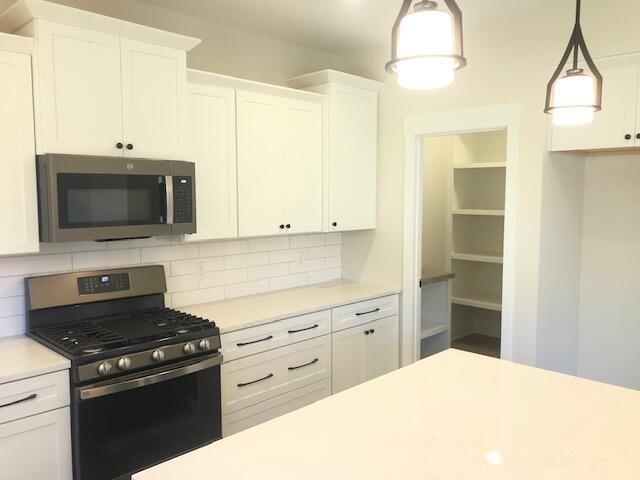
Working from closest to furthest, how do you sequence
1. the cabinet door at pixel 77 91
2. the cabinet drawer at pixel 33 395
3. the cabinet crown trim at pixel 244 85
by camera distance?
the cabinet drawer at pixel 33 395 < the cabinet door at pixel 77 91 < the cabinet crown trim at pixel 244 85

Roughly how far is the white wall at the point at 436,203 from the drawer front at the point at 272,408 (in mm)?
2094

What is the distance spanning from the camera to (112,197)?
260cm

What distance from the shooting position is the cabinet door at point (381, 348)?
3.76 meters

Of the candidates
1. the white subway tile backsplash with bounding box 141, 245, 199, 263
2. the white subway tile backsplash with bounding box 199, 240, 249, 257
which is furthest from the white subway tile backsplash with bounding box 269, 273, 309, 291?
the white subway tile backsplash with bounding box 141, 245, 199, 263

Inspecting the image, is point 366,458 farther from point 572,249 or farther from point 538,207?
point 572,249

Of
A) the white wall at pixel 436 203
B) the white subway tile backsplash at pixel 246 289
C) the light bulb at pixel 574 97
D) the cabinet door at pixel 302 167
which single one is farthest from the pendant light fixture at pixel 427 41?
the white wall at pixel 436 203

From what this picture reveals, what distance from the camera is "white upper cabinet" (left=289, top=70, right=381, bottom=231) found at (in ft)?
12.2

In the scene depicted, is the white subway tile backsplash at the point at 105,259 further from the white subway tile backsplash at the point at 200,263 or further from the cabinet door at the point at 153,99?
the cabinet door at the point at 153,99

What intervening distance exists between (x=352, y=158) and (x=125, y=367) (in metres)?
2.20

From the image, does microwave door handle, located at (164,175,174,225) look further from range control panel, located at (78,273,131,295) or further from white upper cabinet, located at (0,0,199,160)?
range control panel, located at (78,273,131,295)

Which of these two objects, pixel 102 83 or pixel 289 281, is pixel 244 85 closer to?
pixel 102 83

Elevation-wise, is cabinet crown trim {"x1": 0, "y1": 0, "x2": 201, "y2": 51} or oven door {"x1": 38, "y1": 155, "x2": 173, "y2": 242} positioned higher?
cabinet crown trim {"x1": 0, "y1": 0, "x2": 201, "y2": 51}

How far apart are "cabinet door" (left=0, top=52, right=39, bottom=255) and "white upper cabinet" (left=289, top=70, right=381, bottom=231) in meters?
1.88

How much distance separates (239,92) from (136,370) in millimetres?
1692
